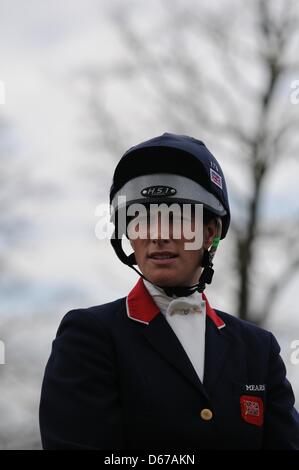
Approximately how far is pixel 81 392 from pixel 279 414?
2.35 feet

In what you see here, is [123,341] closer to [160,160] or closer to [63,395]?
[63,395]

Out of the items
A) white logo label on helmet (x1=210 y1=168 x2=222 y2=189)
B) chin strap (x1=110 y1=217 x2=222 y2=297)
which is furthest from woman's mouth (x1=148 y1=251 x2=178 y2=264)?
white logo label on helmet (x1=210 y1=168 x2=222 y2=189)

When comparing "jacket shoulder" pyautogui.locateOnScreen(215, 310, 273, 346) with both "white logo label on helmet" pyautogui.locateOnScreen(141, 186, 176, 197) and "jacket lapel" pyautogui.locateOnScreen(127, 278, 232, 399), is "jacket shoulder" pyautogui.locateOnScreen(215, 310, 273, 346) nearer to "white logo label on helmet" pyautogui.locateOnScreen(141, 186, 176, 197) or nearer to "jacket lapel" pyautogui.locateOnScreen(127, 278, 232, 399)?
"jacket lapel" pyautogui.locateOnScreen(127, 278, 232, 399)

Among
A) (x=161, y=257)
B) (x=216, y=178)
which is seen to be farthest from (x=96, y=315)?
(x=216, y=178)

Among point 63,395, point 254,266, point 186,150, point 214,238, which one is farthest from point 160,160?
point 254,266

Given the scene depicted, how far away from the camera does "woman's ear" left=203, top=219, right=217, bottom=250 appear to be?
11.0 ft

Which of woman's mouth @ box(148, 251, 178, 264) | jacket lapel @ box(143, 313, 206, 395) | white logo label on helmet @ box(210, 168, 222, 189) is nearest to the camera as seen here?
jacket lapel @ box(143, 313, 206, 395)

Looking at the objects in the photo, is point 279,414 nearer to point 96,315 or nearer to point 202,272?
point 202,272

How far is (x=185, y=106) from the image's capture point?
14250mm

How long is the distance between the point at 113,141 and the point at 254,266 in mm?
2864

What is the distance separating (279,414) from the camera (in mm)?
3244

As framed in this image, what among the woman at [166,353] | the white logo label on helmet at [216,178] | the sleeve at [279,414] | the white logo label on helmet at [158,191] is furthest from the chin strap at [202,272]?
the sleeve at [279,414]

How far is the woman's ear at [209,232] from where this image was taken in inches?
132

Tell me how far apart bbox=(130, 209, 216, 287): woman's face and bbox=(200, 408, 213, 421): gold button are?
44 centimetres
